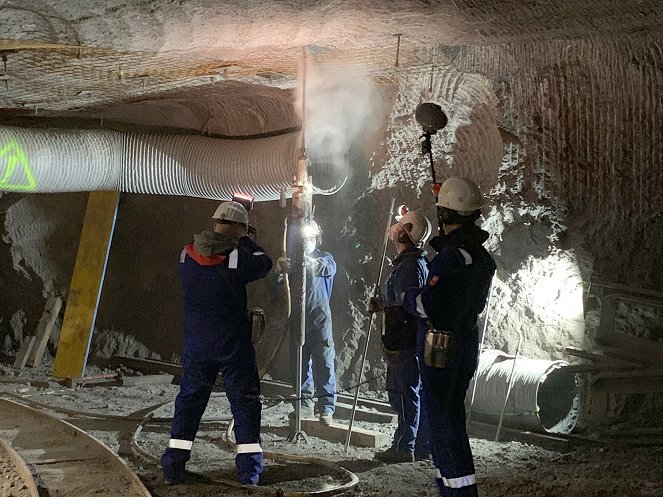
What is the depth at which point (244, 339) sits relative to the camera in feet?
A: 16.1

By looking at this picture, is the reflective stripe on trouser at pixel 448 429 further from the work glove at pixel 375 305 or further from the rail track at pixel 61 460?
the rail track at pixel 61 460

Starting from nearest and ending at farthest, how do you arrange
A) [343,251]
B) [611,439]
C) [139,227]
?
[611,439]
[343,251]
[139,227]

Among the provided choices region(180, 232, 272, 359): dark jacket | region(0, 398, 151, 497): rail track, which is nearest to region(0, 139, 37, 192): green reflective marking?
region(0, 398, 151, 497): rail track

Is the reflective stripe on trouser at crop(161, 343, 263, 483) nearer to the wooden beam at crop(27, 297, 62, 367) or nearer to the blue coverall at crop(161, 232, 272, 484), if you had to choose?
the blue coverall at crop(161, 232, 272, 484)

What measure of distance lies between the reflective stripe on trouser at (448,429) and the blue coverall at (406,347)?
1.16m

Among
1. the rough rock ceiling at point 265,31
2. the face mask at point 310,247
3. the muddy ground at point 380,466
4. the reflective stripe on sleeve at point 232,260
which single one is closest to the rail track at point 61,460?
the muddy ground at point 380,466

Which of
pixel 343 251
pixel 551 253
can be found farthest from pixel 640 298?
pixel 343 251

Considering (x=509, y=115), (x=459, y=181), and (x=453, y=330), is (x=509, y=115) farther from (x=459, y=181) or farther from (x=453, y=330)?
(x=453, y=330)

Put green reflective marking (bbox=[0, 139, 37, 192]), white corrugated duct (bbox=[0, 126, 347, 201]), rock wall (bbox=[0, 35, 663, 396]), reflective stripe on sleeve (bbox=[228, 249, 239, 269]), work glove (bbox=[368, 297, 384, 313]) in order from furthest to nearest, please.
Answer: green reflective marking (bbox=[0, 139, 37, 192]), white corrugated duct (bbox=[0, 126, 347, 201]), work glove (bbox=[368, 297, 384, 313]), rock wall (bbox=[0, 35, 663, 396]), reflective stripe on sleeve (bbox=[228, 249, 239, 269])

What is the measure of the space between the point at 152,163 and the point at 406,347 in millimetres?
3659

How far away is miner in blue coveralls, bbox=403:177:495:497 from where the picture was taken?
13.7ft

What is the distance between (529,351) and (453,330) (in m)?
2.63

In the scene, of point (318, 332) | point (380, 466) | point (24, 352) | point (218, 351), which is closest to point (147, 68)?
point (318, 332)

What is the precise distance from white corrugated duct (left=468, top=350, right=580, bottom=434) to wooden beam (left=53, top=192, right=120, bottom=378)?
14.6 ft
